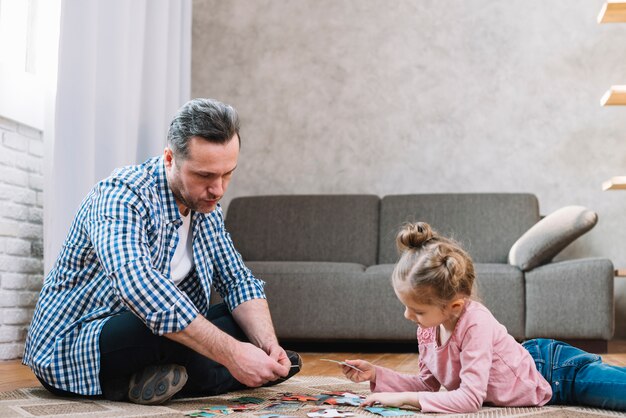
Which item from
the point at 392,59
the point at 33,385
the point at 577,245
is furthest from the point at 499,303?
the point at 33,385

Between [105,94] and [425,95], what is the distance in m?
2.02

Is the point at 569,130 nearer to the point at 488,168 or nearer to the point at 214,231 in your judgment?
the point at 488,168

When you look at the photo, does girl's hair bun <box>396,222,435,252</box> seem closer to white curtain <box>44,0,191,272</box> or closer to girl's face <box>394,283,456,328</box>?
girl's face <box>394,283,456,328</box>

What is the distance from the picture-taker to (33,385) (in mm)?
2354

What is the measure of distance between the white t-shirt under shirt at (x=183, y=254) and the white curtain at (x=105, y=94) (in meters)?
1.27

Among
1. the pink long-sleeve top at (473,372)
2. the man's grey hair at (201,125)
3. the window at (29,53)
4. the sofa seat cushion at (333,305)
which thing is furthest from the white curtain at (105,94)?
the pink long-sleeve top at (473,372)

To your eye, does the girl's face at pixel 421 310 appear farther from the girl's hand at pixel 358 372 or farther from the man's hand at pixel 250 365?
the man's hand at pixel 250 365

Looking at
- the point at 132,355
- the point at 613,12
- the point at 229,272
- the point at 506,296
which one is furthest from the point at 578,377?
the point at 613,12

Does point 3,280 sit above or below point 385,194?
below

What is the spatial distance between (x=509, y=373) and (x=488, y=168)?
292 cm

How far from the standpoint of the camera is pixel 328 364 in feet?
10.4

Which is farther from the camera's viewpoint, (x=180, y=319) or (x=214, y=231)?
(x=214, y=231)

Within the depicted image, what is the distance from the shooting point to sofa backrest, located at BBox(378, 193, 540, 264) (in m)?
4.14

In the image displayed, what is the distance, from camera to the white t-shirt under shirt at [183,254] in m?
2.09
